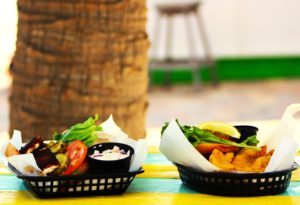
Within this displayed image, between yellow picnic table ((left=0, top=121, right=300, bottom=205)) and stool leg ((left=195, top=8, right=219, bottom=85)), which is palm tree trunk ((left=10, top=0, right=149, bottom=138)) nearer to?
yellow picnic table ((left=0, top=121, right=300, bottom=205))

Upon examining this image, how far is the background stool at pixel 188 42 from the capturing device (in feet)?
32.5

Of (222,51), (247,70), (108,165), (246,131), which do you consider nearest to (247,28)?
(222,51)

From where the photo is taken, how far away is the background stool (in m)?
9.91

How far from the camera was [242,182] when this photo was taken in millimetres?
2141

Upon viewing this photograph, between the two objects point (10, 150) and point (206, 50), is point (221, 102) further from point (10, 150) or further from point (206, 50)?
point (10, 150)

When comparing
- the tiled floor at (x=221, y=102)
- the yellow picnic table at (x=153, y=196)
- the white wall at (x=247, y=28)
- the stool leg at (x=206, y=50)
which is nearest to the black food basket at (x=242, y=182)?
the yellow picnic table at (x=153, y=196)

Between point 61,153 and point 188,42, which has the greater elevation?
point 61,153

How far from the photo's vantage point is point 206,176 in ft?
7.11

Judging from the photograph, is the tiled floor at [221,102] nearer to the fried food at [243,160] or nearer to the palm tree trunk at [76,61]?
the palm tree trunk at [76,61]

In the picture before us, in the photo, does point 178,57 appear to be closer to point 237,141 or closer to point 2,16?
point 2,16

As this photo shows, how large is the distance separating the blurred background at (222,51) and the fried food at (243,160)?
7627mm

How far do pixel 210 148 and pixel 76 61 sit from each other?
4.98 ft

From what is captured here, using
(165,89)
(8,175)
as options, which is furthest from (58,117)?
(165,89)

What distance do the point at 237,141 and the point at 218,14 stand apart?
8687mm
